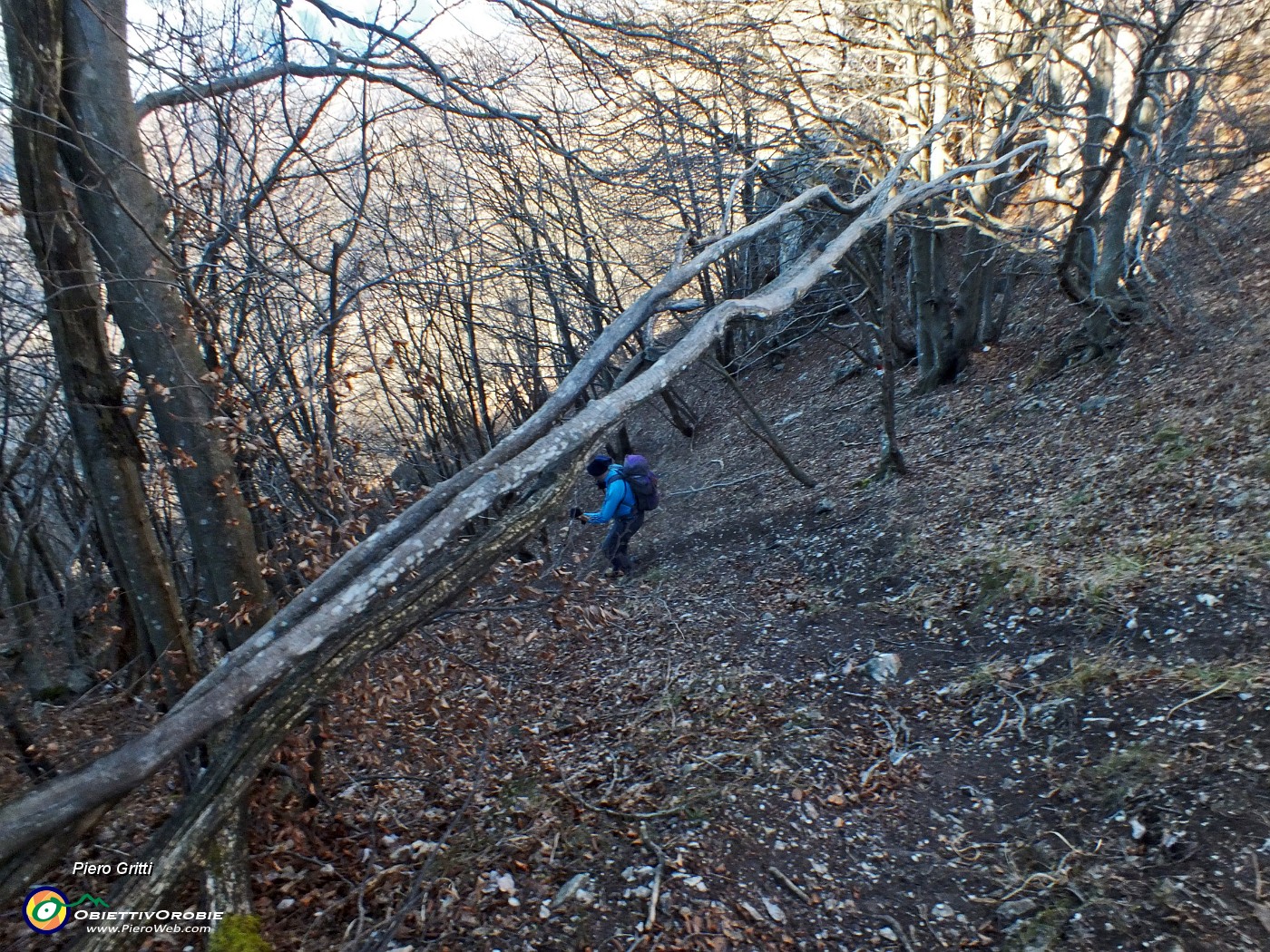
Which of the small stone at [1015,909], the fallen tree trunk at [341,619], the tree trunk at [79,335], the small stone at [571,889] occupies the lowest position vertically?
the small stone at [1015,909]

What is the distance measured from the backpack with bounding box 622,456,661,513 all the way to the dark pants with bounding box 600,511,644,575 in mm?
186

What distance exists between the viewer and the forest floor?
3.46 metres

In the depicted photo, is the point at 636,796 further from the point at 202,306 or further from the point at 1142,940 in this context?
the point at 202,306

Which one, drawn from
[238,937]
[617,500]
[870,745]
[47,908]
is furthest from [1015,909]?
[617,500]

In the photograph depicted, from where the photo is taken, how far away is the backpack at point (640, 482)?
9367mm

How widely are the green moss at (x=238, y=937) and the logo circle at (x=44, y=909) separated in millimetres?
804

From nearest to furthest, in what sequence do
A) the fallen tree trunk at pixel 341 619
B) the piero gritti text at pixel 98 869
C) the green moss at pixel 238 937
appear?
the fallen tree trunk at pixel 341 619 → the green moss at pixel 238 937 → the piero gritti text at pixel 98 869

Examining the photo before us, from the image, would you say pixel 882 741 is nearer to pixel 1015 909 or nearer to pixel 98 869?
pixel 1015 909

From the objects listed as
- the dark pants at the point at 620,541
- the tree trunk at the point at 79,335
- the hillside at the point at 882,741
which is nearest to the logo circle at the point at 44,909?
the hillside at the point at 882,741

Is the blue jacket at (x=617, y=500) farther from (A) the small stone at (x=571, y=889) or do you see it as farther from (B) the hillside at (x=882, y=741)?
(A) the small stone at (x=571, y=889)

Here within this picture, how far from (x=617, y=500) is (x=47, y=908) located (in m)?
6.68

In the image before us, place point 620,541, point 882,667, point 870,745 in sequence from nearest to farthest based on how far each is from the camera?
1. point 870,745
2. point 882,667
3. point 620,541

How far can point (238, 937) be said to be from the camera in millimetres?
3006

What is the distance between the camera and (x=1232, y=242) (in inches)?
358
